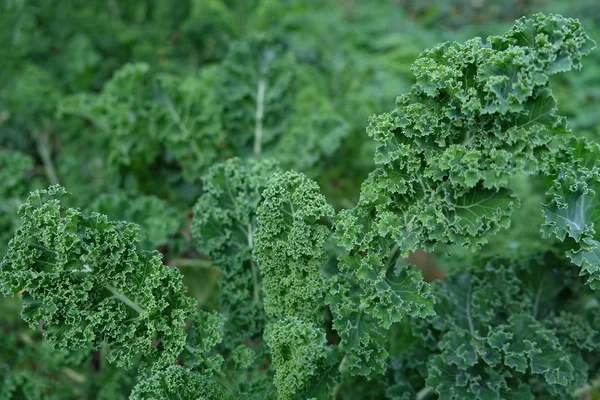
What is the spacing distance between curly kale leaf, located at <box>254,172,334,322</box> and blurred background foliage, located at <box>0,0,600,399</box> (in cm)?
103

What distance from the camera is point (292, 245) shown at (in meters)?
2.80

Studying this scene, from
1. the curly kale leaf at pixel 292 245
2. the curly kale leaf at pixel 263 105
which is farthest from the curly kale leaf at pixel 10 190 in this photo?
the curly kale leaf at pixel 292 245

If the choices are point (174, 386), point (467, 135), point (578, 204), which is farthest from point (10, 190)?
point (578, 204)

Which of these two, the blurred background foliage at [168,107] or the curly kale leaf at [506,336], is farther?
the blurred background foliage at [168,107]

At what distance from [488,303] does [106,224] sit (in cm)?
199

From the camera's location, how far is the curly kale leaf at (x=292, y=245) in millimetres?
2773

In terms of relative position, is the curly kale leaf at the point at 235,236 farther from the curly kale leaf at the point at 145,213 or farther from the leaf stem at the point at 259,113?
the leaf stem at the point at 259,113

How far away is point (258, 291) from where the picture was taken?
131 inches

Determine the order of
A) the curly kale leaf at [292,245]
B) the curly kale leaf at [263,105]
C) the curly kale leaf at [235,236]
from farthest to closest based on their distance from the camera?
the curly kale leaf at [263,105], the curly kale leaf at [235,236], the curly kale leaf at [292,245]

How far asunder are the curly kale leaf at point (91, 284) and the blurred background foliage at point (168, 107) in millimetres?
999

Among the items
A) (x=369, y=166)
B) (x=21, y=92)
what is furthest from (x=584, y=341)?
(x=21, y=92)

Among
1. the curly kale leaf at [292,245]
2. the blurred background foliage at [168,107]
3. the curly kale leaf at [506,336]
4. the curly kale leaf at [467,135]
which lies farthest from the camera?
the blurred background foliage at [168,107]

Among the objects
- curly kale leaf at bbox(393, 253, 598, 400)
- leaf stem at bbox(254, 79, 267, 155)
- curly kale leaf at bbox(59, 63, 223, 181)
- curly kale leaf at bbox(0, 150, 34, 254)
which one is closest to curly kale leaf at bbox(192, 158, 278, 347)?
curly kale leaf at bbox(393, 253, 598, 400)

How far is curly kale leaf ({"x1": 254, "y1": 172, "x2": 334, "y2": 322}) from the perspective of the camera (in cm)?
277
